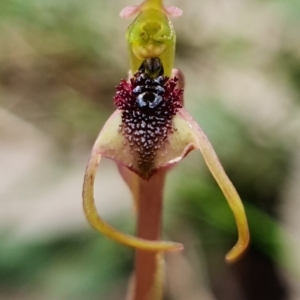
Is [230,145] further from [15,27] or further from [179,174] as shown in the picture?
[15,27]

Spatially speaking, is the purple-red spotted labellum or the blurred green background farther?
the blurred green background

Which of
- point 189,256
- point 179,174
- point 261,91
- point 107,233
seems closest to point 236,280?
point 189,256

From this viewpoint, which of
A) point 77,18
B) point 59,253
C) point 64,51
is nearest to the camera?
point 59,253

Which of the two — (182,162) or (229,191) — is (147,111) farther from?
(182,162)

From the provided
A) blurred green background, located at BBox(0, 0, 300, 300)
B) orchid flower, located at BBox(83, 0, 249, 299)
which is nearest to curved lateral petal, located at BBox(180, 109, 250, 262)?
orchid flower, located at BBox(83, 0, 249, 299)

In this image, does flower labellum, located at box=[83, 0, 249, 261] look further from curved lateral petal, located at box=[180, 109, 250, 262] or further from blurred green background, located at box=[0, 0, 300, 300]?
blurred green background, located at box=[0, 0, 300, 300]

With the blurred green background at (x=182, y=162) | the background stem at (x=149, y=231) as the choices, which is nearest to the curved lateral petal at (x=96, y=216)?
the background stem at (x=149, y=231)
